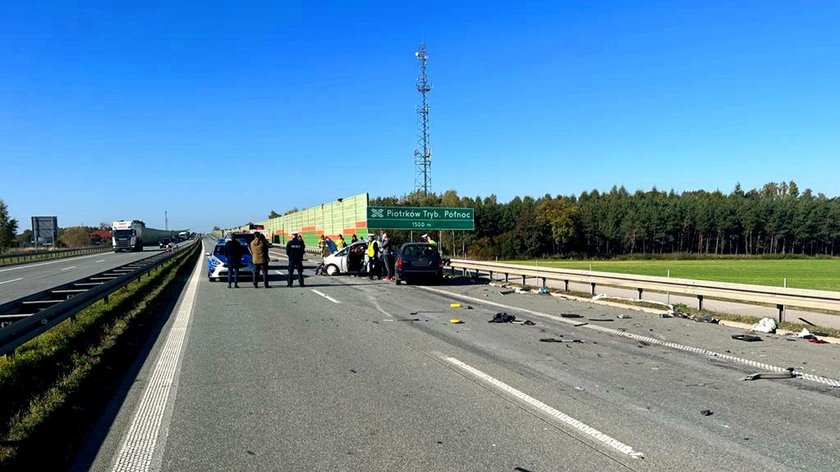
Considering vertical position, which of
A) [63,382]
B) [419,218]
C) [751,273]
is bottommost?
[751,273]

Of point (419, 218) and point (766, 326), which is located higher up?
point (419, 218)

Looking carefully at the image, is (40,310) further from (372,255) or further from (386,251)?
(372,255)

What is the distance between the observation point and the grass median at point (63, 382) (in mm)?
4766

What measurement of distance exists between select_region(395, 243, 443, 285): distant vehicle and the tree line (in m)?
89.0

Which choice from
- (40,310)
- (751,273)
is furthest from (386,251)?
(751,273)

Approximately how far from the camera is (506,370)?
24.9 ft

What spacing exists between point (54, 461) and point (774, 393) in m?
6.97

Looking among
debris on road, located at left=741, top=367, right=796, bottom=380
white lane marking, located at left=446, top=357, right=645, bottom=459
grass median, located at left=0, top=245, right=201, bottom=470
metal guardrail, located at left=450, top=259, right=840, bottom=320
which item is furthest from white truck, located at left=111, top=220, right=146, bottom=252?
debris on road, located at left=741, top=367, right=796, bottom=380

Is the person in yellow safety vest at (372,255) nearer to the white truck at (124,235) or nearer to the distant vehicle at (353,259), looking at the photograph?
the distant vehicle at (353,259)

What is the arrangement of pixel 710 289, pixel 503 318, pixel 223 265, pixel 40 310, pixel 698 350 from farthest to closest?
pixel 223 265, pixel 710 289, pixel 503 318, pixel 40 310, pixel 698 350

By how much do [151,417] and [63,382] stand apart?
1.99 metres

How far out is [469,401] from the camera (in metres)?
6.12

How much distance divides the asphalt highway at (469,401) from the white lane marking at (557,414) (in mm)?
19

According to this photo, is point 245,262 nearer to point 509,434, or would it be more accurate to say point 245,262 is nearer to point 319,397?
point 319,397
